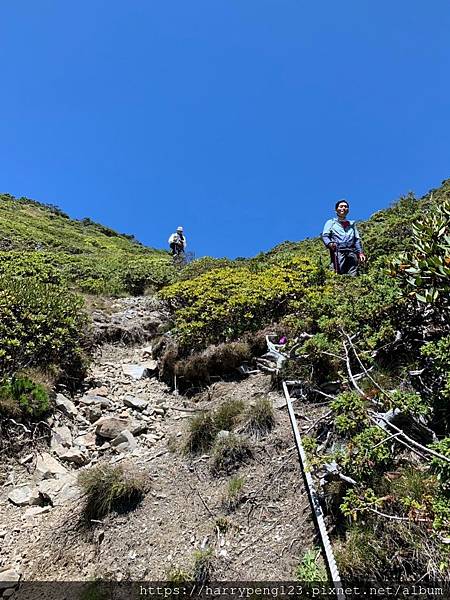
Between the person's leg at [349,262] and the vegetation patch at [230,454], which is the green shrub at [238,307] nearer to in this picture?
the person's leg at [349,262]

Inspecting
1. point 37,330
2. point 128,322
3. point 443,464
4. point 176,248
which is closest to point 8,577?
point 37,330

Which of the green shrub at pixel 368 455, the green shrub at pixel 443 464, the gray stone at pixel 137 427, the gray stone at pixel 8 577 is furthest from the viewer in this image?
the gray stone at pixel 137 427

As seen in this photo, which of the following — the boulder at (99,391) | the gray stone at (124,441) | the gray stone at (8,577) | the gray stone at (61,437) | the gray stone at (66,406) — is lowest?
the gray stone at (8,577)

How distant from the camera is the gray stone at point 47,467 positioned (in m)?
5.32

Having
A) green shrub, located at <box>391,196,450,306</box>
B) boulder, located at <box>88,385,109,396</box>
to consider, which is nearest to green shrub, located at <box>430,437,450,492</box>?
green shrub, located at <box>391,196,450,306</box>

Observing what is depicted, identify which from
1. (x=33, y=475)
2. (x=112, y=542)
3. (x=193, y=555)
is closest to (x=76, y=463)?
(x=33, y=475)

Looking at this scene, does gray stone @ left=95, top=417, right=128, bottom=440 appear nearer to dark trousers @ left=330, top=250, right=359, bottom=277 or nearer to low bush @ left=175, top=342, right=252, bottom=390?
low bush @ left=175, top=342, right=252, bottom=390

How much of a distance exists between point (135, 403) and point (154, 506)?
97.4 inches

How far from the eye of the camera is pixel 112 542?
4.09 m

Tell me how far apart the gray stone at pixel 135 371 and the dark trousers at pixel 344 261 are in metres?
4.23

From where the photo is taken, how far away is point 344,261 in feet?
25.8

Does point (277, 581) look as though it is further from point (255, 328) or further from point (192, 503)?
point (255, 328)

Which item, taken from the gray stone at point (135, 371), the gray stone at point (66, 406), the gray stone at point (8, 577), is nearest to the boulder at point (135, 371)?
the gray stone at point (135, 371)

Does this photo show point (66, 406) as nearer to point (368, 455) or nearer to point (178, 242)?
point (368, 455)
